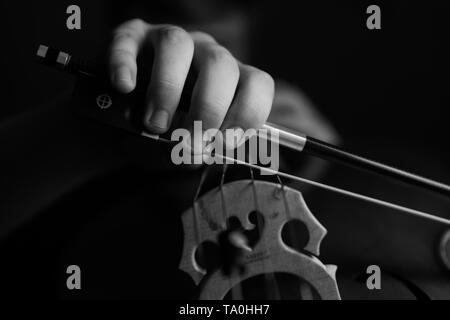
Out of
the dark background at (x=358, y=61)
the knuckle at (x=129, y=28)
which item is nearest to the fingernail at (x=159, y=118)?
the knuckle at (x=129, y=28)

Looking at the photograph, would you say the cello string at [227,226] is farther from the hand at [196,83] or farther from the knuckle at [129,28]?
the knuckle at [129,28]

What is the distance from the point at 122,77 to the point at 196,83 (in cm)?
7

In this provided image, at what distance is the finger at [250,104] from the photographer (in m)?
0.38

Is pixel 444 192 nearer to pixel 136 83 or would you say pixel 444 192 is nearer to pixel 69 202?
pixel 136 83

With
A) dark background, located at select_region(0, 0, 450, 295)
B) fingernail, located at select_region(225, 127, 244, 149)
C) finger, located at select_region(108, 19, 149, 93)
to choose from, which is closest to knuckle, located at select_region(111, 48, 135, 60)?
finger, located at select_region(108, 19, 149, 93)

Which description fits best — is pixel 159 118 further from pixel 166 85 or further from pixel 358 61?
pixel 358 61

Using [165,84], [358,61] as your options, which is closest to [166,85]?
[165,84]

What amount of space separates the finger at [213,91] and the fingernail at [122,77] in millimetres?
56

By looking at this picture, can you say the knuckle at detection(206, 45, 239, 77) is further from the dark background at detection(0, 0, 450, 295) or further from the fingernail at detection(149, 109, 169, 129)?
the dark background at detection(0, 0, 450, 295)

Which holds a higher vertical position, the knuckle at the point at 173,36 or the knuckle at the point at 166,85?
the knuckle at the point at 173,36

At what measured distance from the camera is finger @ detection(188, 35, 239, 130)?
363mm

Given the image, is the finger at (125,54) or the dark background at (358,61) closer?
the finger at (125,54)
